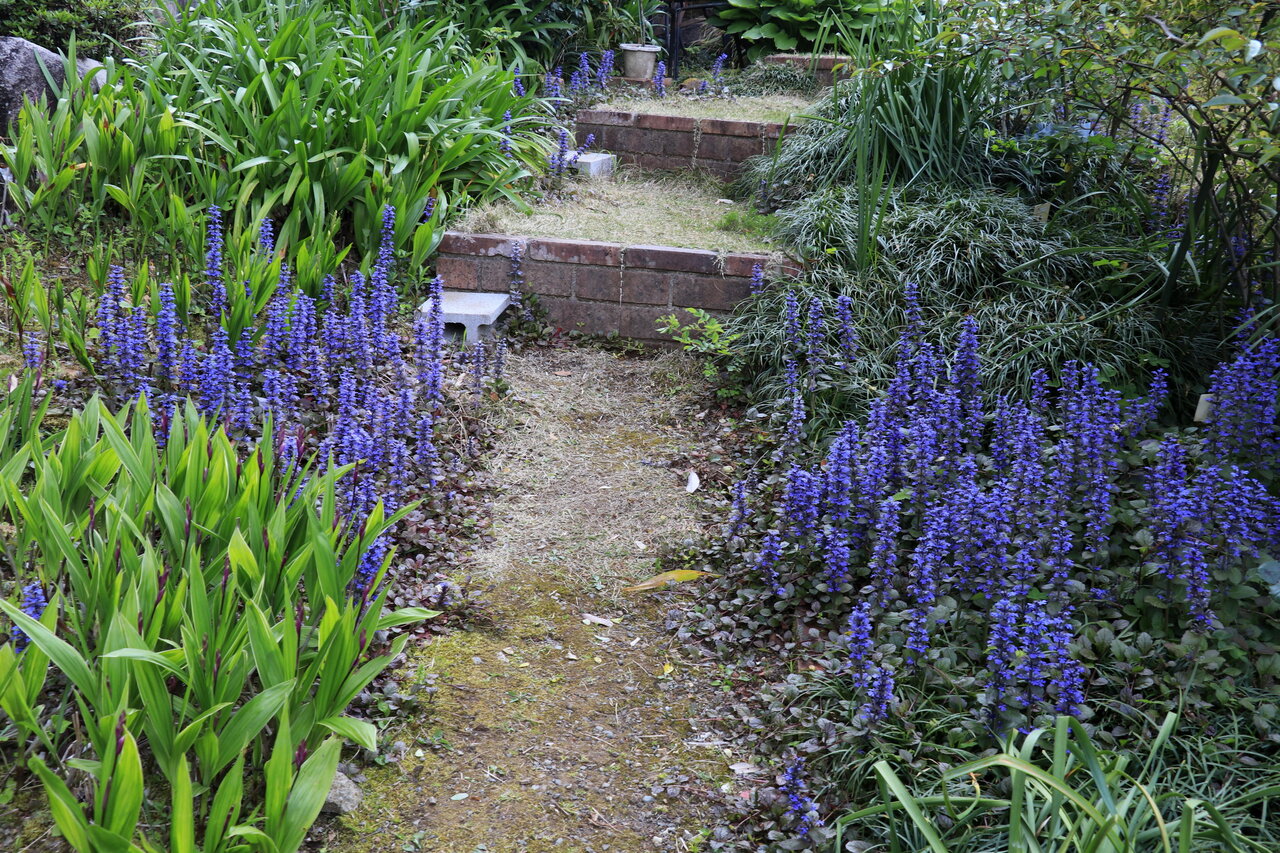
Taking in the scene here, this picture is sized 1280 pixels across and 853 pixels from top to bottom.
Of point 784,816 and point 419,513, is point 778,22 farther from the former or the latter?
point 784,816

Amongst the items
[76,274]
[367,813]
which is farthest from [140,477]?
[76,274]

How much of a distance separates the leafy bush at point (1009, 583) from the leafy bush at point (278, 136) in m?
2.52

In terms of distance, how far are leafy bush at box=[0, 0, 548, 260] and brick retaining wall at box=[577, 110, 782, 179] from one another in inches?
26.6

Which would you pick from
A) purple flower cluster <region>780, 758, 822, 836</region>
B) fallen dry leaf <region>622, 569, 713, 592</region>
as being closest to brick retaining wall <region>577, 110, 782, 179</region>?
fallen dry leaf <region>622, 569, 713, 592</region>

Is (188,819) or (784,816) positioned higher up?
(188,819)

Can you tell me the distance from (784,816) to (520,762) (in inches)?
24.5

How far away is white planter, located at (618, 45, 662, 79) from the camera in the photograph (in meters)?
7.58

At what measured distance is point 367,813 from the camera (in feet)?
7.03

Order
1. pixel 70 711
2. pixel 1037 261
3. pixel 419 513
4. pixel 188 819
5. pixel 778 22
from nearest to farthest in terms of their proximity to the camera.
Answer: pixel 188 819
pixel 70 711
pixel 419 513
pixel 1037 261
pixel 778 22

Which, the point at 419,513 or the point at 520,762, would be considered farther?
the point at 419,513

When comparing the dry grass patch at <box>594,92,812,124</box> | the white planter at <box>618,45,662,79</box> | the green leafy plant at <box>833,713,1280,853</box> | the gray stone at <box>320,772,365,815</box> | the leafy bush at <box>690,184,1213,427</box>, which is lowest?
the gray stone at <box>320,772,365,815</box>

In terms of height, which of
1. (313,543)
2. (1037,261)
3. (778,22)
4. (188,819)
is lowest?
(188,819)

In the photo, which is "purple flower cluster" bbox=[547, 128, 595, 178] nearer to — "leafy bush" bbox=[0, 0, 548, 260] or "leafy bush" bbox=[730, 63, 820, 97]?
"leafy bush" bbox=[0, 0, 548, 260]

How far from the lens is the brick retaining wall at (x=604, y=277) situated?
476 centimetres
